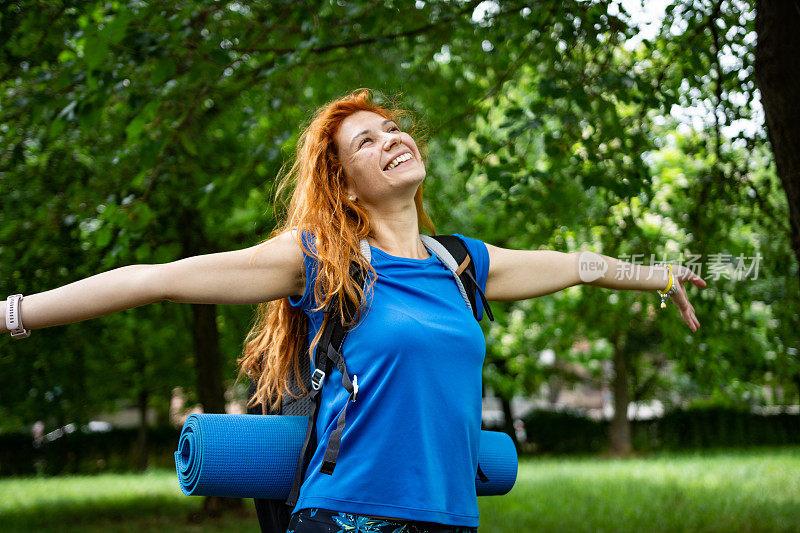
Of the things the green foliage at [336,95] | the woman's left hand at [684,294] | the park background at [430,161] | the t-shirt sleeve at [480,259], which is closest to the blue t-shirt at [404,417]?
the t-shirt sleeve at [480,259]

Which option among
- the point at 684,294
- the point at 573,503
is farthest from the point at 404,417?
the point at 573,503

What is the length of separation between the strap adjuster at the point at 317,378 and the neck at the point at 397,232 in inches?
17.0

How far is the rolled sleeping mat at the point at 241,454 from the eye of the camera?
206 centimetres

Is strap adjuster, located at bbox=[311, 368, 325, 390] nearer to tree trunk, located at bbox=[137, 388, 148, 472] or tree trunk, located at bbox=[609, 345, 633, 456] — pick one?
tree trunk, located at bbox=[137, 388, 148, 472]

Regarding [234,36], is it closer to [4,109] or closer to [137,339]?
[4,109]

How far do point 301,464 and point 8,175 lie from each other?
5724mm

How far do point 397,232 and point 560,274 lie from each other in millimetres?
648

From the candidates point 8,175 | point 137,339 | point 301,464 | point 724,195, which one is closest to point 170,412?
point 137,339

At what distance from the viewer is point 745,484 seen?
13.4 metres

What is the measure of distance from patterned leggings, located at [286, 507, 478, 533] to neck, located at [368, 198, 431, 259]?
77cm

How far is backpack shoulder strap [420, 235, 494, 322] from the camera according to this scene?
227 centimetres

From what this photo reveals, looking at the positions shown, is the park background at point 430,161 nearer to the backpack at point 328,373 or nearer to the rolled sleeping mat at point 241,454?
the backpack at point 328,373

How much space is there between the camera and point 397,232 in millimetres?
2344

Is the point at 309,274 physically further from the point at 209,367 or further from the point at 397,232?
the point at 209,367
